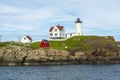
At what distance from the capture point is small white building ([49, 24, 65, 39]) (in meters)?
130

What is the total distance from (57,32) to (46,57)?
119ft

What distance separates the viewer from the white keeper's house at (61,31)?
128875mm

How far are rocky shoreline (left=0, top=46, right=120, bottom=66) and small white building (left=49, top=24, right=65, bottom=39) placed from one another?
3321 centimetres

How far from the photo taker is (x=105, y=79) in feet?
175

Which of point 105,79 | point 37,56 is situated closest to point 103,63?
point 37,56

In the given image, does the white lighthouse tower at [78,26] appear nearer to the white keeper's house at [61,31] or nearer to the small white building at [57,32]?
the white keeper's house at [61,31]

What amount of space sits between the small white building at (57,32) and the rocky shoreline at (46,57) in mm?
33206

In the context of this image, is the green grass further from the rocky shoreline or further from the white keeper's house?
the white keeper's house

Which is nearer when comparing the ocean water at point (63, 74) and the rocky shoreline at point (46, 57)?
the ocean water at point (63, 74)

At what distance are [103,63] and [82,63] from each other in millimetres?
6297

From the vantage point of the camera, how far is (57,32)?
426 ft

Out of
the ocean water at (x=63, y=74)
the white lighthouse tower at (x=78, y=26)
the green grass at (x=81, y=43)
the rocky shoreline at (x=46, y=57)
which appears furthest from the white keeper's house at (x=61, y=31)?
the ocean water at (x=63, y=74)

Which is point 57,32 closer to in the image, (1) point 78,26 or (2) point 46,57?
(1) point 78,26

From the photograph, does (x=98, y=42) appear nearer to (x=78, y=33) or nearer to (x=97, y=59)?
(x=97, y=59)
